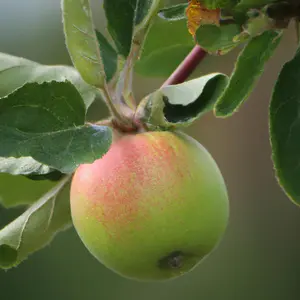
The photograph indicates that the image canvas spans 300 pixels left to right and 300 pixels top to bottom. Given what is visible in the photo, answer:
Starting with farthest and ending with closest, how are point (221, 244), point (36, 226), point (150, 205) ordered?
point (221, 244)
point (36, 226)
point (150, 205)

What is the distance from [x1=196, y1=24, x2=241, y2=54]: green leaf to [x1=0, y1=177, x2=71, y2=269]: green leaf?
228mm

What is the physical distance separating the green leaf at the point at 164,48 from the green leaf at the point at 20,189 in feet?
0.70

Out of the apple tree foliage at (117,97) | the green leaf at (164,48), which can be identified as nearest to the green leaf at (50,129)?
the apple tree foliage at (117,97)

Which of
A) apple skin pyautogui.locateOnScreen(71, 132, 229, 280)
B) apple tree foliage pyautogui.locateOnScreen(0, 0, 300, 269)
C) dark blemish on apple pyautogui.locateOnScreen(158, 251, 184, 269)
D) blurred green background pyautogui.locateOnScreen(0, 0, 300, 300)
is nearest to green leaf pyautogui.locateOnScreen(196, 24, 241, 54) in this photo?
apple tree foliage pyautogui.locateOnScreen(0, 0, 300, 269)

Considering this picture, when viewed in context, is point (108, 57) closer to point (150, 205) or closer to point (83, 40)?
point (83, 40)

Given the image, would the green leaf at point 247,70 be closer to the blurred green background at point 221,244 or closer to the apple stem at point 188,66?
the apple stem at point 188,66

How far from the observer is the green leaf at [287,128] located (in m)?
0.80

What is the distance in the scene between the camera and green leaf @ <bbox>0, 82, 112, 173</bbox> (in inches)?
30.4

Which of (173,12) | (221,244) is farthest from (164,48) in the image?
(221,244)

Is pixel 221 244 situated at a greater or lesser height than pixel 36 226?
lesser

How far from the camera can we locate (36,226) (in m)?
0.91

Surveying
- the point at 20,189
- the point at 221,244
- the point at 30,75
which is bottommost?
the point at 221,244

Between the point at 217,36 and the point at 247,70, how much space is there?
5 cm

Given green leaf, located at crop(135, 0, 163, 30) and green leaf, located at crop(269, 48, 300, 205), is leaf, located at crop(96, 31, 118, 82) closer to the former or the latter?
green leaf, located at crop(135, 0, 163, 30)
